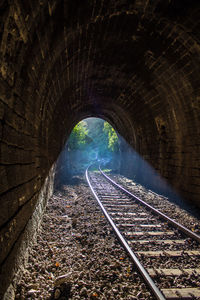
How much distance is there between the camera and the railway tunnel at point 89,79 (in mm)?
2240

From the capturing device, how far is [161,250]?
3582mm

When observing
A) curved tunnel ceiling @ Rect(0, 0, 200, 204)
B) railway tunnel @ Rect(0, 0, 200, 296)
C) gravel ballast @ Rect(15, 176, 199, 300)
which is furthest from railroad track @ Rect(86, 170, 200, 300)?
curved tunnel ceiling @ Rect(0, 0, 200, 204)

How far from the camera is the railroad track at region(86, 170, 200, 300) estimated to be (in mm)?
2568

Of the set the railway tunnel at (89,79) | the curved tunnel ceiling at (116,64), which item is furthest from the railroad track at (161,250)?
the curved tunnel ceiling at (116,64)

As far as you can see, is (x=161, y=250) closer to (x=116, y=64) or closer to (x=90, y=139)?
(x=116, y=64)

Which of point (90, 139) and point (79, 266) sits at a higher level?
point (90, 139)

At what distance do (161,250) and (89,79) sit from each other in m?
6.50

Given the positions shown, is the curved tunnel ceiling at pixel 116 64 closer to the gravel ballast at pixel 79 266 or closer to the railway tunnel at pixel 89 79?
the railway tunnel at pixel 89 79

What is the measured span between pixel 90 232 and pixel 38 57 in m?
3.85

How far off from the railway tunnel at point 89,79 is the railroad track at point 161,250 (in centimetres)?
196

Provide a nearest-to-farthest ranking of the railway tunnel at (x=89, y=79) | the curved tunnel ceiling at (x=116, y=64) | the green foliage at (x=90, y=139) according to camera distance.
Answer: the railway tunnel at (x=89, y=79) → the curved tunnel ceiling at (x=116, y=64) → the green foliage at (x=90, y=139)

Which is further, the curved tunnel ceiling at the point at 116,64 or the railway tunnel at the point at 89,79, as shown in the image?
the curved tunnel ceiling at the point at 116,64

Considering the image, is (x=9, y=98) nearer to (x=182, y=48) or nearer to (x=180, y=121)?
(x=182, y=48)

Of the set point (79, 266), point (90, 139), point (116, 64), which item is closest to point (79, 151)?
point (90, 139)
